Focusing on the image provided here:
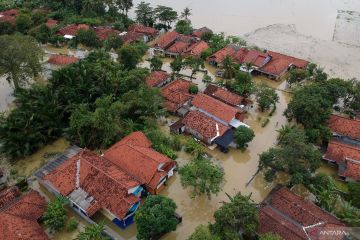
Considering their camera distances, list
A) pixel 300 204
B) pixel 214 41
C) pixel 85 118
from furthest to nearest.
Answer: pixel 214 41 → pixel 85 118 → pixel 300 204

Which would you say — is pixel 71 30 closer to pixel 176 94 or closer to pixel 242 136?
pixel 176 94

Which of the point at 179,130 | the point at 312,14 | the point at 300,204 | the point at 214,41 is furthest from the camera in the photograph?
the point at 312,14

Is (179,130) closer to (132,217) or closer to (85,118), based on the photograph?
(85,118)

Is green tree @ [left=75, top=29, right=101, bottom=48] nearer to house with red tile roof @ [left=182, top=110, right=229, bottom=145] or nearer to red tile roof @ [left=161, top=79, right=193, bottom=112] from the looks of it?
red tile roof @ [left=161, top=79, right=193, bottom=112]

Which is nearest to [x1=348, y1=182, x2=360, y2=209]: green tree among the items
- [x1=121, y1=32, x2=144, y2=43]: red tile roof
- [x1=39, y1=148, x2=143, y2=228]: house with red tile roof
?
[x1=39, y1=148, x2=143, y2=228]: house with red tile roof

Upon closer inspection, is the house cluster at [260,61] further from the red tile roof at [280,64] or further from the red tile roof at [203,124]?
the red tile roof at [203,124]

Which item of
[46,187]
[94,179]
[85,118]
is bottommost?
[46,187]

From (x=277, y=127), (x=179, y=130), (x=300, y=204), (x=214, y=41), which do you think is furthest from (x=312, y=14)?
(x=300, y=204)
